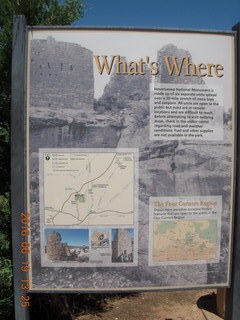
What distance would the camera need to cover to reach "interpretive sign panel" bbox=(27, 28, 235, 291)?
2.46 meters

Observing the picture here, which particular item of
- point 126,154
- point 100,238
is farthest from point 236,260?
point 126,154

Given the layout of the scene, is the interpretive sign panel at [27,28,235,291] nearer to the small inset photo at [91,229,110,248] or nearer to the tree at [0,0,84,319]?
the small inset photo at [91,229,110,248]

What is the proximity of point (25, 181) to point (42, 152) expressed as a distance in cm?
26

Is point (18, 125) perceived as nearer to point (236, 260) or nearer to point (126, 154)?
point (126, 154)

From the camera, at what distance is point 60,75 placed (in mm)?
2447


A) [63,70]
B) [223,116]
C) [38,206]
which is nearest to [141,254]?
[38,206]

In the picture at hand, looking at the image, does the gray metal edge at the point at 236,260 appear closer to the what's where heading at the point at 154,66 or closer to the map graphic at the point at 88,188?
the what's where heading at the point at 154,66

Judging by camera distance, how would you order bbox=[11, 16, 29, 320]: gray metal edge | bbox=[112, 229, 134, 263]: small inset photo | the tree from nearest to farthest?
bbox=[11, 16, 29, 320]: gray metal edge, bbox=[112, 229, 134, 263]: small inset photo, the tree

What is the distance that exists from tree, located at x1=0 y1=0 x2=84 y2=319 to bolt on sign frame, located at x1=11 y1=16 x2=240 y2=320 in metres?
1.07

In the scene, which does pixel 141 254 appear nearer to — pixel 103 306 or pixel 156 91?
pixel 156 91

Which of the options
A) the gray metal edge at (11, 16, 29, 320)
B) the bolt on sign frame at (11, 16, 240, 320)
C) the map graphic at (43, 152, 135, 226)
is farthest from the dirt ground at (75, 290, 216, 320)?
the gray metal edge at (11, 16, 29, 320)

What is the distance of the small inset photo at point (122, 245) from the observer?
254 cm

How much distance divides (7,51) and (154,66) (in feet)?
7.04

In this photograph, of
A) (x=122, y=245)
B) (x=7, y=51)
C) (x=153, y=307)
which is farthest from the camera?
(x=153, y=307)
